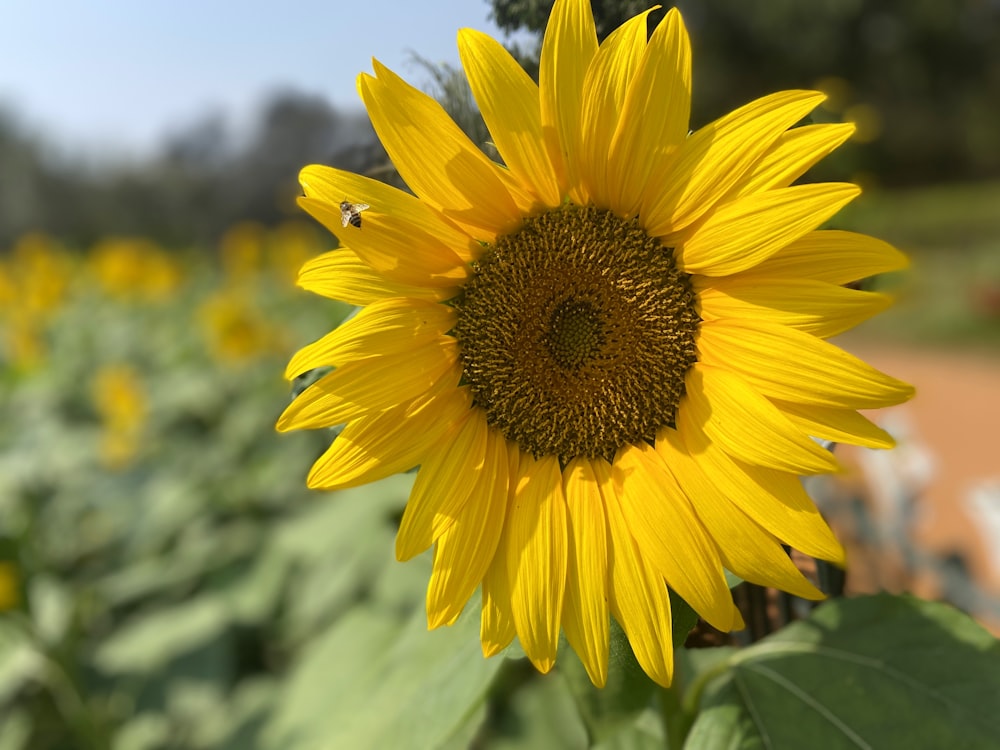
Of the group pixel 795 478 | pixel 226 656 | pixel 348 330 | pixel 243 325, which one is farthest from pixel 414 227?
pixel 243 325

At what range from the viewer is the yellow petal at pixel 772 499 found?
765 millimetres

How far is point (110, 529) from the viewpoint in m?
3.50

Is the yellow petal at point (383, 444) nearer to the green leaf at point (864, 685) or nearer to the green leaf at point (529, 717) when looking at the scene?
the green leaf at point (864, 685)

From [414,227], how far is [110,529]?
3155 mm

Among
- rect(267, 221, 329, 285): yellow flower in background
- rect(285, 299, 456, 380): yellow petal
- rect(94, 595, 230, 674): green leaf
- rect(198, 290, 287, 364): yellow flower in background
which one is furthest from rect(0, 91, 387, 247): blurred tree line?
rect(285, 299, 456, 380): yellow petal

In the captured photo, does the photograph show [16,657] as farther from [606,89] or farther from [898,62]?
[898,62]

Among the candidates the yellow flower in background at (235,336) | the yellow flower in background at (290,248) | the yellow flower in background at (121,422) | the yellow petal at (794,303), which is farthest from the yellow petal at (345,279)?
the yellow flower in background at (290,248)

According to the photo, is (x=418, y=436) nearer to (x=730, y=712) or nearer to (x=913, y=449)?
(x=730, y=712)

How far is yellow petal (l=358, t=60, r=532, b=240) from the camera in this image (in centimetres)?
79

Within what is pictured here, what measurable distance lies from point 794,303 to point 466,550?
410 millimetres

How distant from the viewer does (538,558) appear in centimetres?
88

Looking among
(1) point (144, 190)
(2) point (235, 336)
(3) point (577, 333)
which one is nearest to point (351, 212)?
(3) point (577, 333)

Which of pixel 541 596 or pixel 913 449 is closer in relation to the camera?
pixel 541 596

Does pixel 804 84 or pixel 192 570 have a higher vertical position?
pixel 192 570
